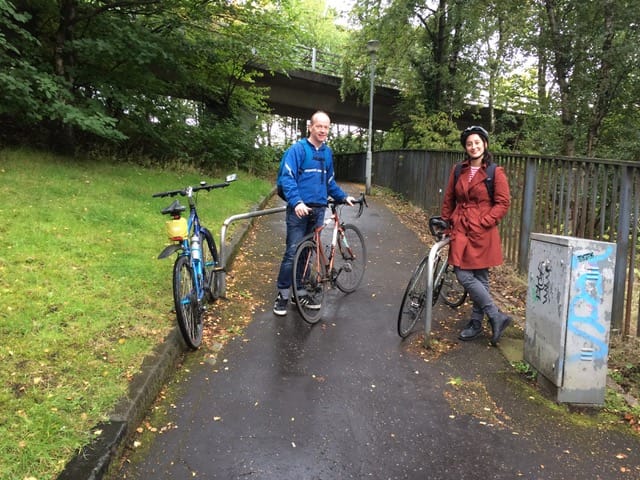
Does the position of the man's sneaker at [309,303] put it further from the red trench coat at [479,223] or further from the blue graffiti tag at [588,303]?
the blue graffiti tag at [588,303]

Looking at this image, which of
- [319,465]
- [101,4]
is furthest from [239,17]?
[319,465]

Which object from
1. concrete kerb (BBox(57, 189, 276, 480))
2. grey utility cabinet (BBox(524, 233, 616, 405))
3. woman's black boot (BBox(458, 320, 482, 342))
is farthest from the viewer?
woman's black boot (BBox(458, 320, 482, 342))

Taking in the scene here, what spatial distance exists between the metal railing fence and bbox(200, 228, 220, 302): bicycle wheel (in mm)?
3776

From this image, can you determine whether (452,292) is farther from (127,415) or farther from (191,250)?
(127,415)

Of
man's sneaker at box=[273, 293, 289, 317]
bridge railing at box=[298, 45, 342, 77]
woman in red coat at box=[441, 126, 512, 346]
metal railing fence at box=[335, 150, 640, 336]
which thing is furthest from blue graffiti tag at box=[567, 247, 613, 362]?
bridge railing at box=[298, 45, 342, 77]

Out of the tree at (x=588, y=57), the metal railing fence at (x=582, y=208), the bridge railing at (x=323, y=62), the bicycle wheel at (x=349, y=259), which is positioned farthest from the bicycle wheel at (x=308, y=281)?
the bridge railing at (x=323, y=62)

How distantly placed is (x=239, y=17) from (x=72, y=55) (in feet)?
13.2

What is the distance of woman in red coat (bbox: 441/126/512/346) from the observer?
429cm

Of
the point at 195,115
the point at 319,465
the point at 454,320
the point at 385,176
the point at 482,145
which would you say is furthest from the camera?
the point at 385,176

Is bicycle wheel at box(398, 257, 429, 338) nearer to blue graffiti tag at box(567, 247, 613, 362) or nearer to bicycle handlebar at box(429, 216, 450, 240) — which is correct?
bicycle handlebar at box(429, 216, 450, 240)

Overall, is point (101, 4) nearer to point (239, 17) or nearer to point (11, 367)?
point (239, 17)

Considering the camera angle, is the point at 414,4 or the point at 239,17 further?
the point at 414,4

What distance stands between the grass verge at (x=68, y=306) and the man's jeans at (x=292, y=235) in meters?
1.17

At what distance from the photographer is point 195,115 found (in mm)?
17234
